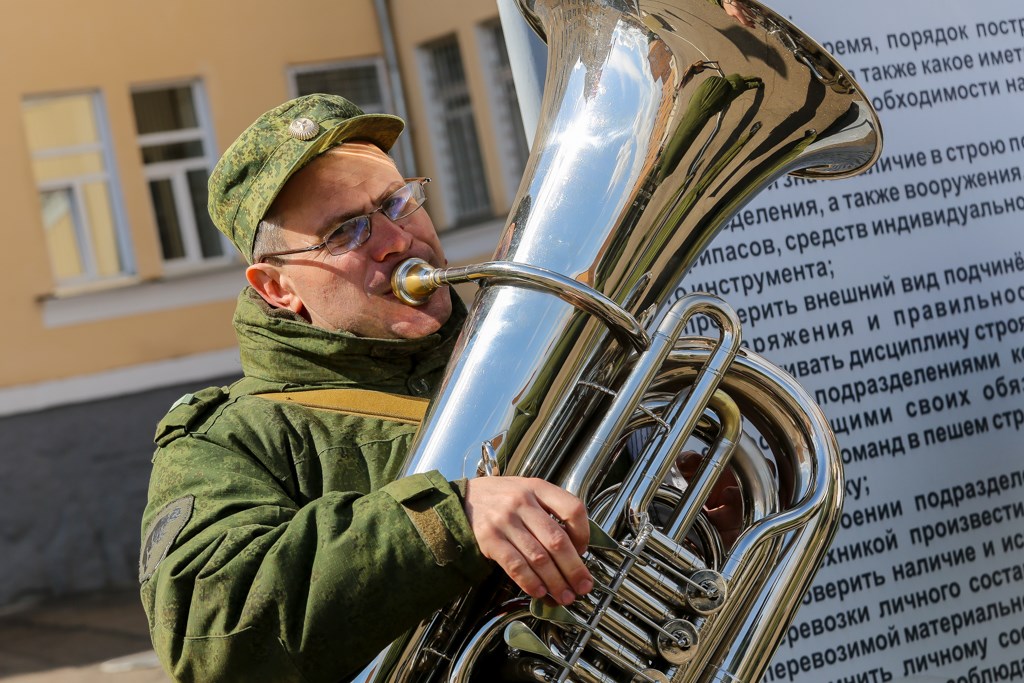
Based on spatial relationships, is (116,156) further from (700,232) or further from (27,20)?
(700,232)

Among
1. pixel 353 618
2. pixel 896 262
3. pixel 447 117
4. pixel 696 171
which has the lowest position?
pixel 353 618

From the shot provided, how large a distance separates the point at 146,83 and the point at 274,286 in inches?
361

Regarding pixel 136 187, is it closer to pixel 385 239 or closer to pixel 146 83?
pixel 146 83

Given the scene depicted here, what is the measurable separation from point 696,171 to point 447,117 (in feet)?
32.1

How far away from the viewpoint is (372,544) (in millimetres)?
1622

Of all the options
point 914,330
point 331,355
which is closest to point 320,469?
point 331,355

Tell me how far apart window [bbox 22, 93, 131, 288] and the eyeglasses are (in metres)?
9.01

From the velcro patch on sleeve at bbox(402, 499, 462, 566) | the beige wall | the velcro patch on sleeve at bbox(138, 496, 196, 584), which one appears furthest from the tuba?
the beige wall

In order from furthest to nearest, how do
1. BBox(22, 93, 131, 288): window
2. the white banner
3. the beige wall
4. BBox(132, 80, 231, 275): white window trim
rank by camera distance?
BBox(132, 80, 231, 275): white window trim, BBox(22, 93, 131, 288): window, the beige wall, the white banner

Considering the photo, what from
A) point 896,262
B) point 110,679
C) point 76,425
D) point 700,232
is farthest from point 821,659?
point 76,425

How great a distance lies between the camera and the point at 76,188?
34.9ft

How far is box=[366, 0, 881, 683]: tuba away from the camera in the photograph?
1746 millimetres

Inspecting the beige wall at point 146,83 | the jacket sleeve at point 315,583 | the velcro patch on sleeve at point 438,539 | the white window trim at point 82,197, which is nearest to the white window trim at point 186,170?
the beige wall at point 146,83

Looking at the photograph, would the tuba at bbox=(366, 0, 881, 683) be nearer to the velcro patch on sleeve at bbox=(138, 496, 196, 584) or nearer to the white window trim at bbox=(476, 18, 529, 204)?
the velcro patch on sleeve at bbox=(138, 496, 196, 584)
